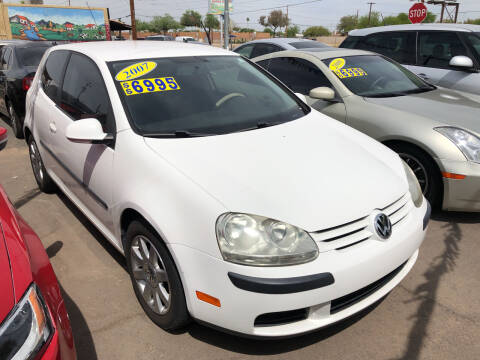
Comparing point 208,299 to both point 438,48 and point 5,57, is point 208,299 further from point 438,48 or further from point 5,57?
point 5,57

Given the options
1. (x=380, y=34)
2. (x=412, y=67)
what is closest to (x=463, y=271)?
(x=412, y=67)

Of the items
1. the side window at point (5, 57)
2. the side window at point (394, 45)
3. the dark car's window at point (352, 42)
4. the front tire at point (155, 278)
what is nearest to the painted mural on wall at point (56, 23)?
the side window at point (5, 57)

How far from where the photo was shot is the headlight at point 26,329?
4.06 feet

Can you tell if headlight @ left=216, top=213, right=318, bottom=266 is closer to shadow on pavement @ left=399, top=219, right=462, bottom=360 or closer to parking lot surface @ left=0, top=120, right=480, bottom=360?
parking lot surface @ left=0, top=120, right=480, bottom=360

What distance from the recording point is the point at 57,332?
1418 millimetres

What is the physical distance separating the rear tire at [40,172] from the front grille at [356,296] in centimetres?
323

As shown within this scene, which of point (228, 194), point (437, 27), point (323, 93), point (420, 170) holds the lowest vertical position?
point (420, 170)

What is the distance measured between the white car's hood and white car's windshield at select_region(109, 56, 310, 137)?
16 cm

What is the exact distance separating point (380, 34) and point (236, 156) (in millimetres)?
5085

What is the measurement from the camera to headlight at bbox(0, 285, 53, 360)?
4.06 feet

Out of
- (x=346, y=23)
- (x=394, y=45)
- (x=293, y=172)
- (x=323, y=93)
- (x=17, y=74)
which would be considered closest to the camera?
(x=293, y=172)

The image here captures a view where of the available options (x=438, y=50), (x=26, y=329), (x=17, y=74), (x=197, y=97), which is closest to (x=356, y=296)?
(x=26, y=329)

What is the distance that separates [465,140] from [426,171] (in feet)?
1.30

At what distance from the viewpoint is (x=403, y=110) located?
12.5 ft
